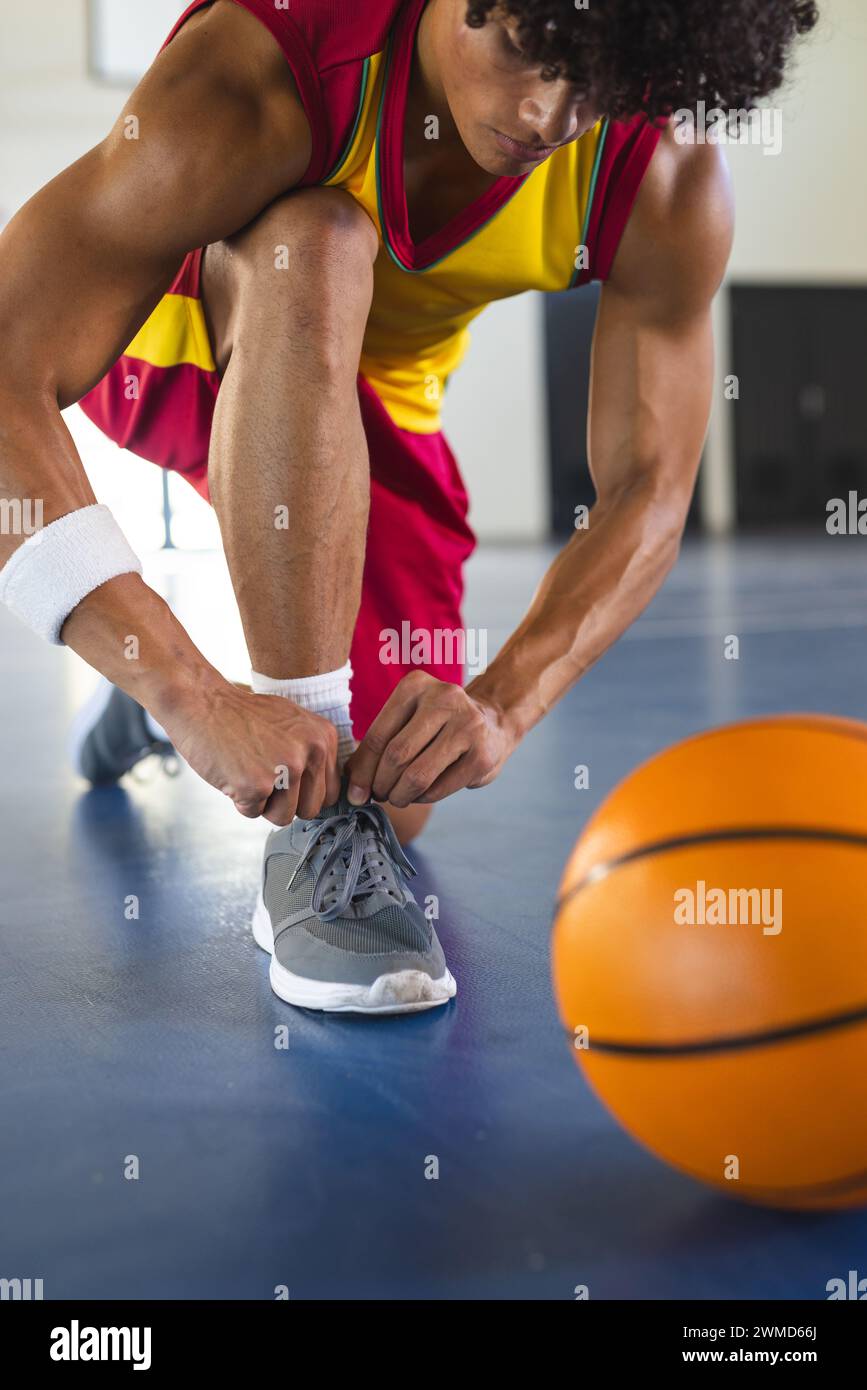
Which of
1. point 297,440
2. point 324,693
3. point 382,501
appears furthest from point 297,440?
point 382,501

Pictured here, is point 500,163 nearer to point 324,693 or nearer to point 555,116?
point 555,116

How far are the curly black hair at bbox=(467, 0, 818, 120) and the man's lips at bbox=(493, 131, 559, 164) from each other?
76 millimetres

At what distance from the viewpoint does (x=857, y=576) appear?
5953 mm

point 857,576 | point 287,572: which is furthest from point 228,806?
point 857,576

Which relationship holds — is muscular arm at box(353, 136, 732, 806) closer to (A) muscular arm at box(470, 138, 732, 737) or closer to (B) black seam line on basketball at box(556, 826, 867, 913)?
(A) muscular arm at box(470, 138, 732, 737)

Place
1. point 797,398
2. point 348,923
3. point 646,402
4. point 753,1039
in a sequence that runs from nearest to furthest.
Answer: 1. point 753,1039
2. point 348,923
3. point 646,402
4. point 797,398

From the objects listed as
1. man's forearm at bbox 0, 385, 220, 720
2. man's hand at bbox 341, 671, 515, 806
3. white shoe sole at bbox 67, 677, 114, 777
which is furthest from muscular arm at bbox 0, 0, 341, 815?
white shoe sole at bbox 67, 677, 114, 777

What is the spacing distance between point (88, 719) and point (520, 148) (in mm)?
1278

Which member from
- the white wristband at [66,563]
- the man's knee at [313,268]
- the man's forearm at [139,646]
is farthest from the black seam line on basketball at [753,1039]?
the man's knee at [313,268]

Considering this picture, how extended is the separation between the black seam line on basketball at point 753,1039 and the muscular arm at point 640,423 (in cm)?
55

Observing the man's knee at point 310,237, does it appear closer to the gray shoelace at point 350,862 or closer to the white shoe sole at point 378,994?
the gray shoelace at point 350,862

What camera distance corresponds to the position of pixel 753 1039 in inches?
30.6
